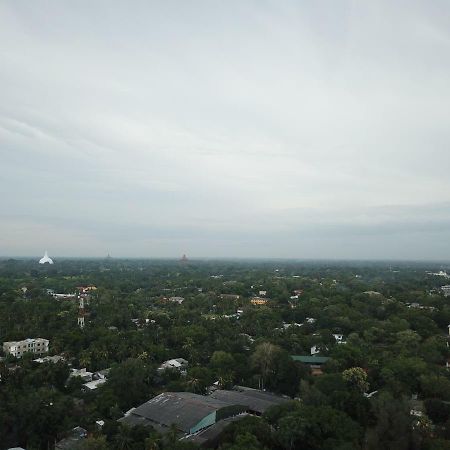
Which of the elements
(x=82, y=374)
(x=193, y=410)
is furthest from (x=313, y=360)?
(x=82, y=374)

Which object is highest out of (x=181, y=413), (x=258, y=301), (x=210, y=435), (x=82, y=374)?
(x=258, y=301)

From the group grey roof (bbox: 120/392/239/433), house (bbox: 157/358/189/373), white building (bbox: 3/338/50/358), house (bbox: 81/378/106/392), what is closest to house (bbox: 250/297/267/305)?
house (bbox: 157/358/189/373)

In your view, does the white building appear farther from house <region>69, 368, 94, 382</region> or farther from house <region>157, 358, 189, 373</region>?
house <region>157, 358, 189, 373</region>

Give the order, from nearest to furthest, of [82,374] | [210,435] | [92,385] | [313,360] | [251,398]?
[210,435]
[251,398]
[92,385]
[82,374]
[313,360]

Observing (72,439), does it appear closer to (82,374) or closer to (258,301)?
(82,374)

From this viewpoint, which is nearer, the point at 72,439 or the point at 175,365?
the point at 72,439

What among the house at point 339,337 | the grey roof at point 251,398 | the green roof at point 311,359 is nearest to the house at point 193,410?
the grey roof at point 251,398
